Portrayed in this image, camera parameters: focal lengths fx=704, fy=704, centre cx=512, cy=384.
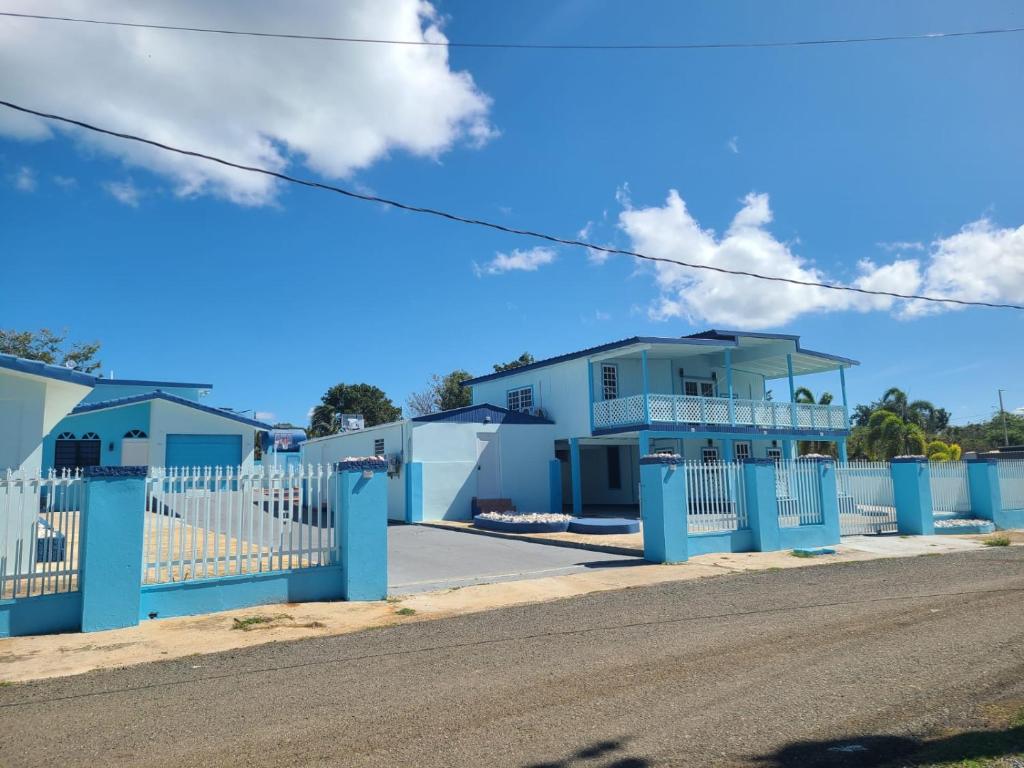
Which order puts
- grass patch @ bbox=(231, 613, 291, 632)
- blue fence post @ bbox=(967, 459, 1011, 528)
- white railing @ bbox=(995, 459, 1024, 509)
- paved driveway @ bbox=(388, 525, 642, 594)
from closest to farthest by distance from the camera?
grass patch @ bbox=(231, 613, 291, 632) → paved driveway @ bbox=(388, 525, 642, 594) → blue fence post @ bbox=(967, 459, 1011, 528) → white railing @ bbox=(995, 459, 1024, 509)

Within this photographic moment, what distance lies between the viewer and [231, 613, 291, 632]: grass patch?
8.30 meters

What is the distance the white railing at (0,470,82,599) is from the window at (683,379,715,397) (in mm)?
24370

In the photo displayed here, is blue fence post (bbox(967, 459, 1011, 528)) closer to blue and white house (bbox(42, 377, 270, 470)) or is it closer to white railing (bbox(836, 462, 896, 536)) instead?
white railing (bbox(836, 462, 896, 536))

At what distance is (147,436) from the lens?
22000 millimetres

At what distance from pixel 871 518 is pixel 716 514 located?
6647mm

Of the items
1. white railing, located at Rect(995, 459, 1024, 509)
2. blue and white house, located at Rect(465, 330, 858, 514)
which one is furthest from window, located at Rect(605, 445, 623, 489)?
white railing, located at Rect(995, 459, 1024, 509)

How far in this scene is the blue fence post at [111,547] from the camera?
8.11 m

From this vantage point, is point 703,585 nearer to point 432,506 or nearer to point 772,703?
point 772,703

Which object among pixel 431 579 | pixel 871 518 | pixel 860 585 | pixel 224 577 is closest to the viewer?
pixel 224 577

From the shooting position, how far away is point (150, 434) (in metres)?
22.0

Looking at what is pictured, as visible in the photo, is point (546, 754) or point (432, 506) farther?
point (432, 506)

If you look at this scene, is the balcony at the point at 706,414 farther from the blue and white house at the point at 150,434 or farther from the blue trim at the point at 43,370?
the blue trim at the point at 43,370

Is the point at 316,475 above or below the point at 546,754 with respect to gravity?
above

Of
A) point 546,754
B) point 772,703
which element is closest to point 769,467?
point 772,703
